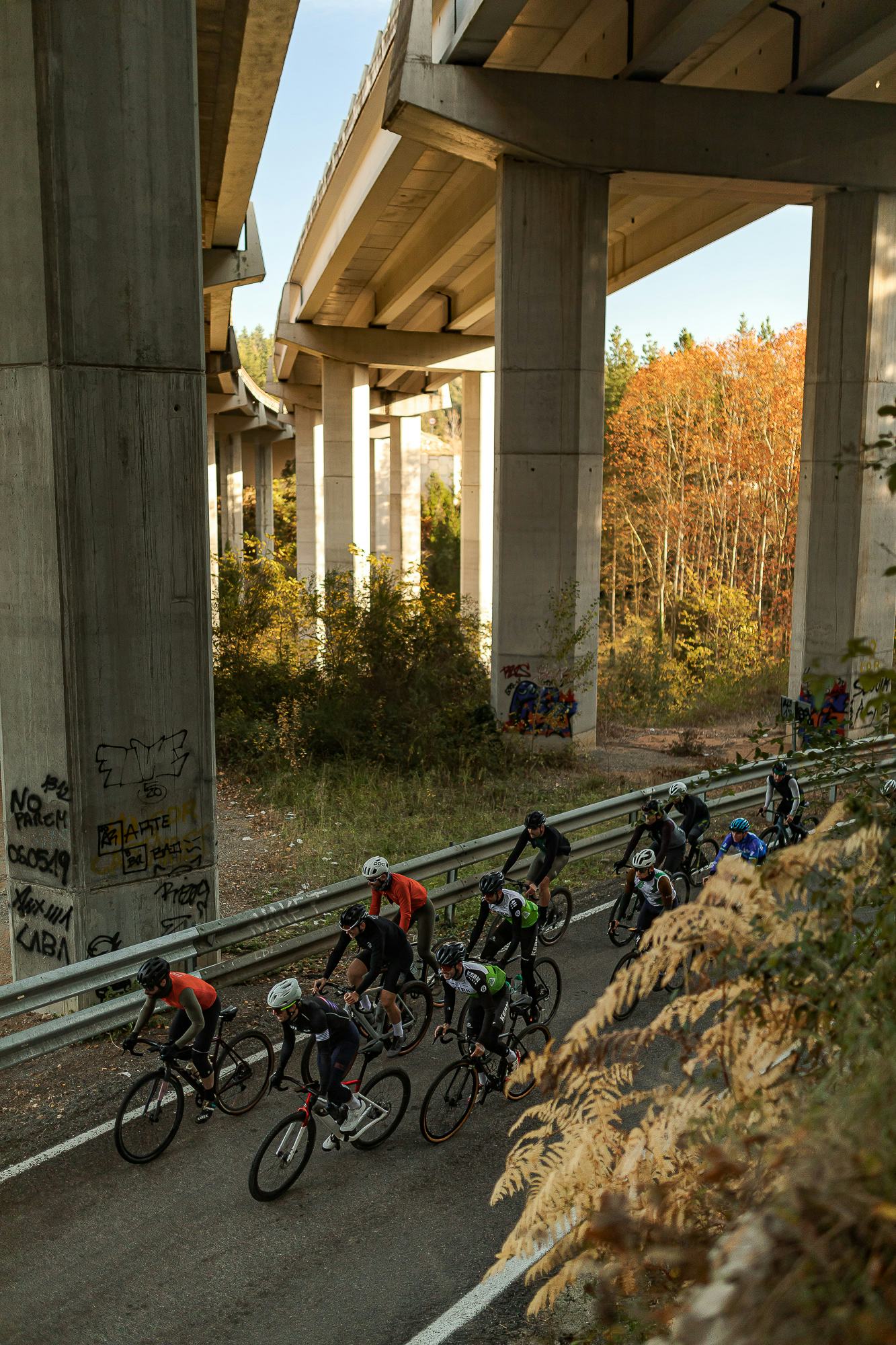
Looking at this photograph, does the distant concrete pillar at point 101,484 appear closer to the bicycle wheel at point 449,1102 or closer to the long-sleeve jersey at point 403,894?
the long-sleeve jersey at point 403,894

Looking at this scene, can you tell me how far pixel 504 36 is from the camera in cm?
1836

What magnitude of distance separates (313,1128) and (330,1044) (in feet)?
1.78

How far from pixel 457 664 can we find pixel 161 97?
1327 centimetres

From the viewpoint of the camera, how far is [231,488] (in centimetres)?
7425

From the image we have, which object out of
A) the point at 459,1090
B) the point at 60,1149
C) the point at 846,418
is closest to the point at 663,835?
the point at 459,1090

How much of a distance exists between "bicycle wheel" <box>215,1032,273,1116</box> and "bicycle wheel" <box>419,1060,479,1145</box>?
1.28m

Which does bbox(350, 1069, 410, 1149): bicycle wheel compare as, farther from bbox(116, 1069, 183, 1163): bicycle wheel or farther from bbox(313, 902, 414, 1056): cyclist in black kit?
bbox(116, 1069, 183, 1163): bicycle wheel

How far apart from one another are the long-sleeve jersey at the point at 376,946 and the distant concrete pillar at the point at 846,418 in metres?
14.0

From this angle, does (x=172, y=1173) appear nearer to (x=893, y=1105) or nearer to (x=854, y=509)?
(x=893, y=1105)

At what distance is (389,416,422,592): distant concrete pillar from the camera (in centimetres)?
5041

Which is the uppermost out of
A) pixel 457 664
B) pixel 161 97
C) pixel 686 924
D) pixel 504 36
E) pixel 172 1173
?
pixel 504 36

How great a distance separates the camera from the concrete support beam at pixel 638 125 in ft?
61.2

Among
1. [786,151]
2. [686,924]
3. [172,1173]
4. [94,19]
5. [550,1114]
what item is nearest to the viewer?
[686,924]

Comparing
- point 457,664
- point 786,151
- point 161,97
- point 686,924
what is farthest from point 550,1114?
point 786,151
